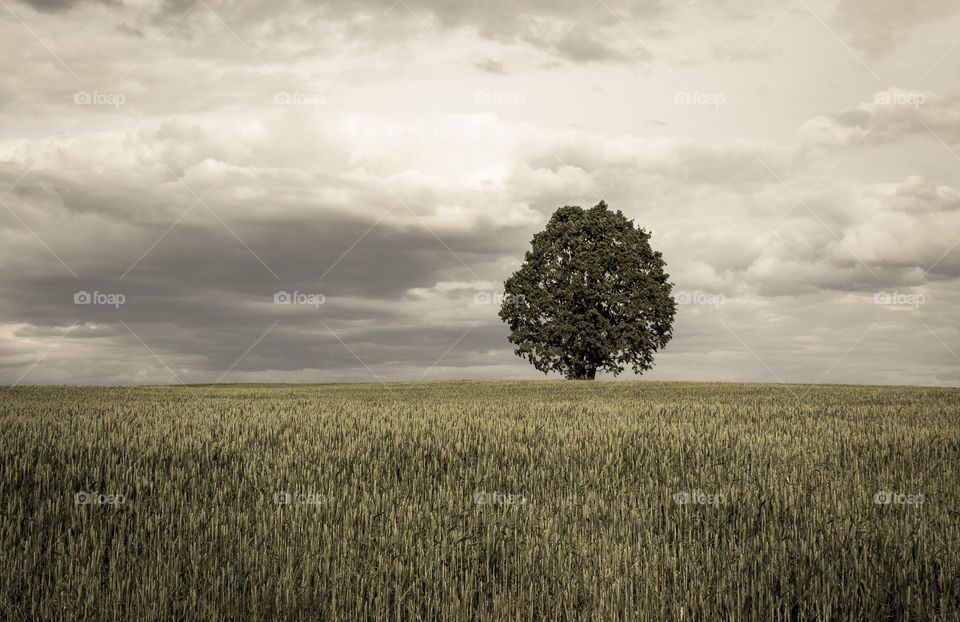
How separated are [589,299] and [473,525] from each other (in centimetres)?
3793

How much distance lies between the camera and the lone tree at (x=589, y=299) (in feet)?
142

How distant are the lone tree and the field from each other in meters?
29.6

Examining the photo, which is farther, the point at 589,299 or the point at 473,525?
the point at 589,299

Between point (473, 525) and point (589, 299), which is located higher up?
point (589, 299)

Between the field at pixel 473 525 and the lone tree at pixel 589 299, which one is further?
the lone tree at pixel 589 299

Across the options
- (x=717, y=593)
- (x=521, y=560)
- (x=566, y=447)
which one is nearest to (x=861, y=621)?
(x=717, y=593)

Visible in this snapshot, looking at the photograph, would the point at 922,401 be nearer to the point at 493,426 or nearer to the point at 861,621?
the point at 493,426

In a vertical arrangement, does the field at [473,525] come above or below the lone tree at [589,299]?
below

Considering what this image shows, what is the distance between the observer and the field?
16.3 ft

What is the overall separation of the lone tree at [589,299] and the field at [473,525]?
29.6 metres

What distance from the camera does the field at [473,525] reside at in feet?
16.3

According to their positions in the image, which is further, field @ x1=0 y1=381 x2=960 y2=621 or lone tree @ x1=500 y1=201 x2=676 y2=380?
lone tree @ x1=500 y1=201 x2=676 y2=380

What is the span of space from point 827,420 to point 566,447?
10.1 meters

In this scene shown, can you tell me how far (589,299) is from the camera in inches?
1725
